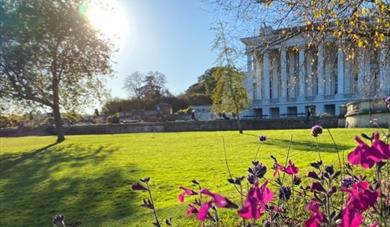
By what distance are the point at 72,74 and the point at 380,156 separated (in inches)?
1235

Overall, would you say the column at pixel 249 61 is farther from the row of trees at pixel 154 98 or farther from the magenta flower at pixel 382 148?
the row of trees at pixel 154 98

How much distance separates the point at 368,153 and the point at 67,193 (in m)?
9.93

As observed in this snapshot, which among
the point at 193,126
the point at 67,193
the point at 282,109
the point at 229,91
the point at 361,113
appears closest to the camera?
the point at 67,193

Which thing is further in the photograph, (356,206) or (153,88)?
(153,88)

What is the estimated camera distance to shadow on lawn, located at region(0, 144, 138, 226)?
821cm

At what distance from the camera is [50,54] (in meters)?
30.0

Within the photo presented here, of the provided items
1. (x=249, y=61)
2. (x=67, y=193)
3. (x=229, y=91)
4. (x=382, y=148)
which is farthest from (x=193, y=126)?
(x=382, y=148)

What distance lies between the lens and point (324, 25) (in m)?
6.67

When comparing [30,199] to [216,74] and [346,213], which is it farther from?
[216,74]

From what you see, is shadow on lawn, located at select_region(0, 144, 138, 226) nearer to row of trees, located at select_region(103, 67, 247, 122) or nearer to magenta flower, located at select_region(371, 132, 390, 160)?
magenta flower, located at select_region(371, 132, 390, 160)

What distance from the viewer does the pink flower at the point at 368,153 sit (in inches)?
55.7

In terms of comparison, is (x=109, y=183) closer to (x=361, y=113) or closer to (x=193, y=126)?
(x=361, y=113)

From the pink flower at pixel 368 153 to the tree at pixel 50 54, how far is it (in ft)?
95.9

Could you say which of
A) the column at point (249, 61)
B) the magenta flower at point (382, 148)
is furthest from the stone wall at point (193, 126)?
the magenta flower at point (382, 148)
